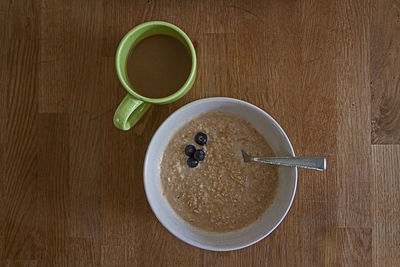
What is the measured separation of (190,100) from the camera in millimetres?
806

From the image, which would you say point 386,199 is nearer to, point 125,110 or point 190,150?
point 190,150

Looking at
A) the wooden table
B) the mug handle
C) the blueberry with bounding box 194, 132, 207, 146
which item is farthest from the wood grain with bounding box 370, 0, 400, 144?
the mug handle

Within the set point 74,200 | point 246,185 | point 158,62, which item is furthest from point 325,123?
point 74,200

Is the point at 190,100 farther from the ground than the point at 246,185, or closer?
farther from the ground

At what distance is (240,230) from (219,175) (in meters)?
0.11

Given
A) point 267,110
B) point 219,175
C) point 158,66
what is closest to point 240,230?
point 219,175

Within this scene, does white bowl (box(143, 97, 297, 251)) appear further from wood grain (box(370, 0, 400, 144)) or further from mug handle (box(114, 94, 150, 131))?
wood grain (box(370, 0, 400, 144))

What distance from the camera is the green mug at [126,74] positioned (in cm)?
70

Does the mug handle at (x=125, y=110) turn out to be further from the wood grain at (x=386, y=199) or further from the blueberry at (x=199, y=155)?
the wood grain at (x=386, y=199)

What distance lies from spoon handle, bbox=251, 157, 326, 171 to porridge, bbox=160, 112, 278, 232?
0.05 m

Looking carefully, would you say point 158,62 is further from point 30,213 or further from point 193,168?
point 30,213

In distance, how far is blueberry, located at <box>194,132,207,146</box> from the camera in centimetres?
76

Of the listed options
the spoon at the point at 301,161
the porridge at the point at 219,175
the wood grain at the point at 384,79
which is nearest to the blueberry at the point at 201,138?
the porridge at the point at 219,175

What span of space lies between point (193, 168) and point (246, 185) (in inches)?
4.1
